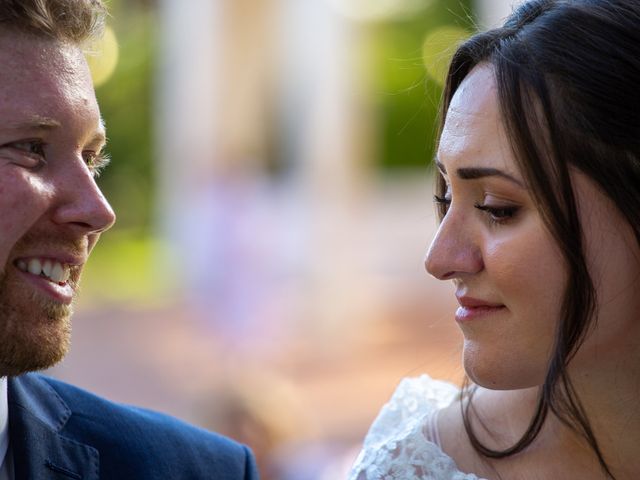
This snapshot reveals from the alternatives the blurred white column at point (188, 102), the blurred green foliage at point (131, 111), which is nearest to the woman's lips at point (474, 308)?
the blurred white column at point (188, 102)

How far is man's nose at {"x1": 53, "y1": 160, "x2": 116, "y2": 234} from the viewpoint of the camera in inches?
87.7

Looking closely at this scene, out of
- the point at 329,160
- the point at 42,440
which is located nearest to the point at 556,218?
the point at 42,440

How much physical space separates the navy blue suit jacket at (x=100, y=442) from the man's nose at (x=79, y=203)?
45 centimetres

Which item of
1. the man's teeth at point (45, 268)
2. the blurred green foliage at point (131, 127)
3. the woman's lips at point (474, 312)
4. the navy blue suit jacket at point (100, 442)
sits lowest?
the blurred green foliage at point (131, 127)

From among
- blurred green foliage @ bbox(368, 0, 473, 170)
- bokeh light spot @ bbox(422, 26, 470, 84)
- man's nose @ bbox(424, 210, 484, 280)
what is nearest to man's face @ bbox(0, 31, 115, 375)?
man's nose @ bbox(424, 210, 484, 280)

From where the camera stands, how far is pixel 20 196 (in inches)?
86.0

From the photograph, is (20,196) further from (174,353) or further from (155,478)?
(174,353)

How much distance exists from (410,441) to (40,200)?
119 cm

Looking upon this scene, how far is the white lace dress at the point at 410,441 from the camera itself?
267 cm

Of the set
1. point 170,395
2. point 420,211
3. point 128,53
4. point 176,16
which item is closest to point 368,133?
point 176,16

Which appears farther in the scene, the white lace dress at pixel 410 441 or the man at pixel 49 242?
the white lace dress at pixel 410 441

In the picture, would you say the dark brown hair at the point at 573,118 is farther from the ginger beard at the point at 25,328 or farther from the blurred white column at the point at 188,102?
the blurred white column at the point at 188,102

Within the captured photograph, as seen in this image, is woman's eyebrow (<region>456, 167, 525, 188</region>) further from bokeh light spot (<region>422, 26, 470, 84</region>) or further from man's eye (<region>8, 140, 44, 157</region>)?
man's eye (<region>8, 140, 44, 157</region>)

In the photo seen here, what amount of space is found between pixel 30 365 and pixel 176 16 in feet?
38.3
